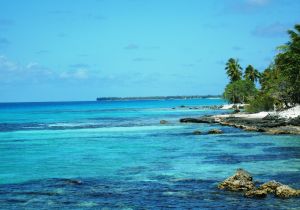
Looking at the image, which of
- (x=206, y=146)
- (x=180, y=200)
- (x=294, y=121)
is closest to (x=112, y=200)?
(x=180, y=200)

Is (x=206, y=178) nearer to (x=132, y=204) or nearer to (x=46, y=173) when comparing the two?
(x=132, y=204)

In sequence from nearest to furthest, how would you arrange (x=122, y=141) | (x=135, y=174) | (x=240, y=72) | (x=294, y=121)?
(x=135, y=174), (x=122, y=141), (x=294, y=121), (x=240, y=72)

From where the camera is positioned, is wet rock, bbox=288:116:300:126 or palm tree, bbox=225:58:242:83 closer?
wet rock, bbox=288:116:300:126

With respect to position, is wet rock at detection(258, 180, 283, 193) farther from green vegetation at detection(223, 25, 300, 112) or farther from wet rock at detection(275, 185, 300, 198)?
green vegetation at detection(223, 25, 300, 112)

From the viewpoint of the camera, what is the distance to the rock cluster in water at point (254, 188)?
20.0 metres

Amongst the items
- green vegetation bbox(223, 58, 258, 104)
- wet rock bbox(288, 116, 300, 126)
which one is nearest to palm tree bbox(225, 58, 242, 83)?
green vegetation bbox(223, 58, 258, 104)

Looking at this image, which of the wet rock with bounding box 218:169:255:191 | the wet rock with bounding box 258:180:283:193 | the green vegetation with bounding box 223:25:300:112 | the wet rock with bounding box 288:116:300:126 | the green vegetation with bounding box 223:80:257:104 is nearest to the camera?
the wet rock with bounding box 258:180:283:193

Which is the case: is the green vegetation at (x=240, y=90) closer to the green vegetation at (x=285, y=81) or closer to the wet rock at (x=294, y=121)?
the green vegetation at (x=285, y=81)

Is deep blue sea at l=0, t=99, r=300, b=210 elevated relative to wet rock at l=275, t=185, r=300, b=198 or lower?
lower

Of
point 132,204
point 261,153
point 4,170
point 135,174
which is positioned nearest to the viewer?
point 132,204

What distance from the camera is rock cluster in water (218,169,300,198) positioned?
20016mm

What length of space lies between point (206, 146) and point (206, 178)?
1714cm

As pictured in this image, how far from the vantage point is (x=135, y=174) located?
90.5ft

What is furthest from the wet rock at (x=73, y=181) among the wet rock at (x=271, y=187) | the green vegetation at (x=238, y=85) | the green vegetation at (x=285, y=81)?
the green vegetation at (x=238, y=85)
